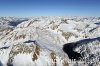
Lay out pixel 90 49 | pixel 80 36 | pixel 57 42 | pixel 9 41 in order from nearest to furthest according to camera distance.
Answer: pixel 90 49 → pixel 9 41 → pixel 57 42 → pixel 80 36

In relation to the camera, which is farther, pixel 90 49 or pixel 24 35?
pixel 24 35

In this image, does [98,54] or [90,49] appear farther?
[90,49]

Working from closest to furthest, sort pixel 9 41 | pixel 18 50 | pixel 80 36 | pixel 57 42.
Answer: pixel 18 50 → pixel 9 41 → pixel 57 42 → pixel 80 36

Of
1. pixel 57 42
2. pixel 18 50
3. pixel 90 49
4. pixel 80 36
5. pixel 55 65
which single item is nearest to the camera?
pixel 55 65

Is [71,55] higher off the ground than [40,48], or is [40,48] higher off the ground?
[40,48]

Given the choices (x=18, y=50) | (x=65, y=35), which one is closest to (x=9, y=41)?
(x=18, y=50)

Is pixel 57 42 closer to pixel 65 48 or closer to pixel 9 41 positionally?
pixel 65 48

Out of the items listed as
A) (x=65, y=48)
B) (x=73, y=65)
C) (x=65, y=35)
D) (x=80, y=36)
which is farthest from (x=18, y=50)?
(x=80, y=36)

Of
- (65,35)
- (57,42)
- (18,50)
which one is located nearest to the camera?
(18,50)

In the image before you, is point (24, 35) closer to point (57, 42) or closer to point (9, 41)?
point (9, 41)

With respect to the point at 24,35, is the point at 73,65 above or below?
below
